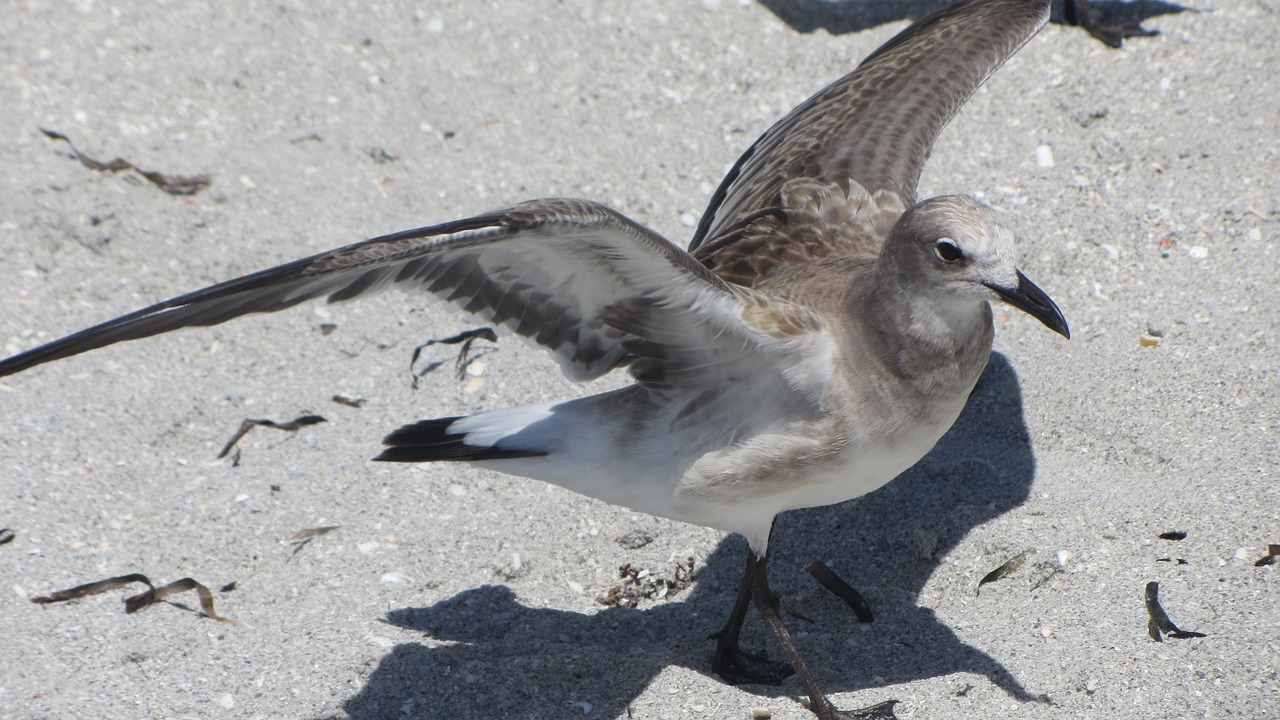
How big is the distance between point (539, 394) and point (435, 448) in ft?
3.30

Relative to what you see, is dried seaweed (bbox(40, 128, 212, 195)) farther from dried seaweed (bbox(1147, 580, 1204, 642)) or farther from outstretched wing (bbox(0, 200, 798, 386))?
dried seaweed (bbox(1147, 580, 1204, 642))

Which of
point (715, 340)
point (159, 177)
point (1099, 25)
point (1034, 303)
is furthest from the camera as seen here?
point (1099, 25)

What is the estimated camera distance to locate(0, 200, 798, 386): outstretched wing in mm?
2801

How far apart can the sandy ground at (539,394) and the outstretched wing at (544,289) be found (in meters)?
0.87

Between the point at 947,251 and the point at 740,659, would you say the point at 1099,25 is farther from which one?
the point at 740,659

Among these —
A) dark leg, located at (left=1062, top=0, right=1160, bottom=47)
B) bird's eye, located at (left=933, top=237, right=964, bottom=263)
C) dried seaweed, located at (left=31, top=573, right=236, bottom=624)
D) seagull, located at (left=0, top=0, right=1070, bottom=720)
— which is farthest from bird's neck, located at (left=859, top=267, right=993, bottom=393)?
dark leg, located at (left=1062, top=0, right=1160, bottom=47)

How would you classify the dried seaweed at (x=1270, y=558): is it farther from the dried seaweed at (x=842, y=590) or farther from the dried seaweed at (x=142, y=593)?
the dried seaweed at (x=142, y=593)

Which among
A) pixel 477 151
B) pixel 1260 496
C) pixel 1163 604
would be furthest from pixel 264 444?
pixel 1260 496

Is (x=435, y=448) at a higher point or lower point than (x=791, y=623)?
higher

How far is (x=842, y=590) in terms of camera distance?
3.79m

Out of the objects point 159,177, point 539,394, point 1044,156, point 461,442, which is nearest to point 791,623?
point 461,442

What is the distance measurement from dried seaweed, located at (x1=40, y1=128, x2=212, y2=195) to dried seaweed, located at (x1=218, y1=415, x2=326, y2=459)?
139 cm

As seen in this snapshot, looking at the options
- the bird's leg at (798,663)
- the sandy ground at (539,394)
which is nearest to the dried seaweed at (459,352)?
the sandy ground at (539,394)

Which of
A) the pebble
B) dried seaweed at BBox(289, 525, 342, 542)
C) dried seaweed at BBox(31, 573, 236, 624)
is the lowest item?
dried seaweed at BBox(31, 573, 236, 624)
